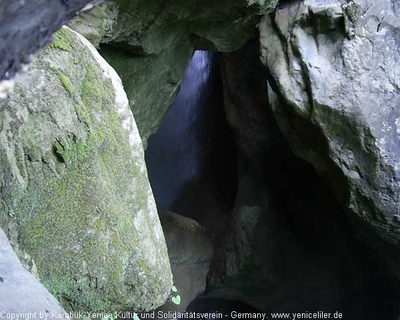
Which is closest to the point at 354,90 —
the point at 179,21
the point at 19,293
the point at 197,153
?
the point at 179,21

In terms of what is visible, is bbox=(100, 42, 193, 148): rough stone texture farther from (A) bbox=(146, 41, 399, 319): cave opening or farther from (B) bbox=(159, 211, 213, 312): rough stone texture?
(B) bbox=(159, 211, 213, 312): rough stone texture

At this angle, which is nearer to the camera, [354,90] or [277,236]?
[354,90]

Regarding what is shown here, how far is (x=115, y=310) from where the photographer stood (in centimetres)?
153

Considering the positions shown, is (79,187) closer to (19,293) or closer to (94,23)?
(19,293)

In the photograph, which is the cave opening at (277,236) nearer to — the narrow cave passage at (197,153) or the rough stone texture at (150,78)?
the narrow cave passage at (197,153)

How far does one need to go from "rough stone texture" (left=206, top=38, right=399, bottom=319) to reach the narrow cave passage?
0.69 meters

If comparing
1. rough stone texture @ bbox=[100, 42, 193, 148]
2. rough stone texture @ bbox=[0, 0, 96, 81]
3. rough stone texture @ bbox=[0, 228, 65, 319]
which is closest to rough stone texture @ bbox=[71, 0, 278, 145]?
rough stone texture @ bbox=[100, 42, 193, 148]

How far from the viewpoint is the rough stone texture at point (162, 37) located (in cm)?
249

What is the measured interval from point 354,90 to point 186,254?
7.11 feet

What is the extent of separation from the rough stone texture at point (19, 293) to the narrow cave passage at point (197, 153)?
413cm

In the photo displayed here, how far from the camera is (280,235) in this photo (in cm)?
439

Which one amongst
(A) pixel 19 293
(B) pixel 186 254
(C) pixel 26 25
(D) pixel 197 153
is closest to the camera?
(C) pixel 26 25

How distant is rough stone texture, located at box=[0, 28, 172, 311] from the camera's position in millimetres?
1290

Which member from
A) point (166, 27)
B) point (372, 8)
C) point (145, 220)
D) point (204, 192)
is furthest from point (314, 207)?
point (145, 220)
